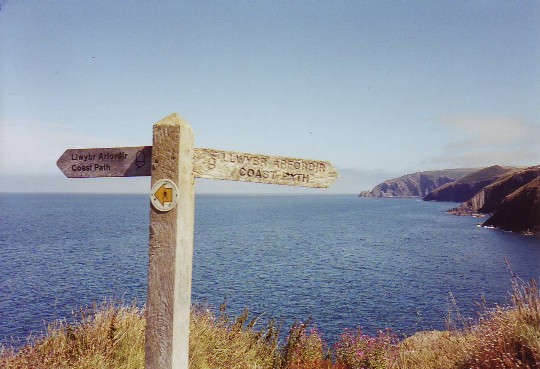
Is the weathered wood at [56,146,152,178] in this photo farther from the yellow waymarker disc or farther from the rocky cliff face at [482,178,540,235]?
the rocky cliff face at [482,178,540,235]

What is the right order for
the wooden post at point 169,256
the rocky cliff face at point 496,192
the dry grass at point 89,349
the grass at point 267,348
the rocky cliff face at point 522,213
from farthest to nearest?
the rocky cliff face at point 496,192
the rocky cliff face at point 522,213
the dry grass at point 89,349
the grass at point 267,348
the wooden post at point 169,256

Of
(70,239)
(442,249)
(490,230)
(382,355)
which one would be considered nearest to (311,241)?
(442,249)

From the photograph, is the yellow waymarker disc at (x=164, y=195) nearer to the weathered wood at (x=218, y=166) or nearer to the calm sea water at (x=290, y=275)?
the weathered wood at (x=218, y=166)

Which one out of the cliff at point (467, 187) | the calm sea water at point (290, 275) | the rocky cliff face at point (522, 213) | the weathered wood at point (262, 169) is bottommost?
the calm sea water at point (290, 275)

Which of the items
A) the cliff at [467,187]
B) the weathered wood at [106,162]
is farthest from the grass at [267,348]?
the cliff at [467,187]

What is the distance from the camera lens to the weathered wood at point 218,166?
3.19m

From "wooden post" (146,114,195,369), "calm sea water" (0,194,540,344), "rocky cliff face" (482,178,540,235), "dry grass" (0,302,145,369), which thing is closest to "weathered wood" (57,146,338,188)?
"wooden post" (146,114,195,369)

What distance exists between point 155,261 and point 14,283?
30581mm

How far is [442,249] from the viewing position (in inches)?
1896

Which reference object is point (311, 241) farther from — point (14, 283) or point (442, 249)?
point (14, 283)

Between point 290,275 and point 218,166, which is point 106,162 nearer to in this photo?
point 218,166

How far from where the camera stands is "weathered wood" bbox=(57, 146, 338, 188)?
10.5 feet

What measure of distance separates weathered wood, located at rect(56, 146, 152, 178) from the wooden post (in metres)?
0.24

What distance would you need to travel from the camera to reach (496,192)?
9862 cm
